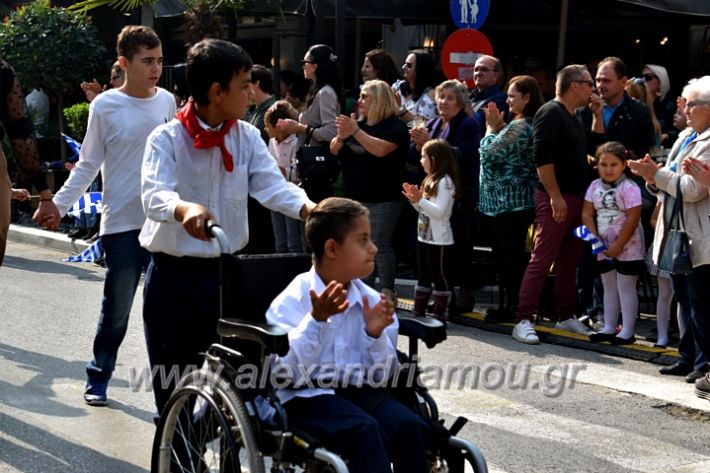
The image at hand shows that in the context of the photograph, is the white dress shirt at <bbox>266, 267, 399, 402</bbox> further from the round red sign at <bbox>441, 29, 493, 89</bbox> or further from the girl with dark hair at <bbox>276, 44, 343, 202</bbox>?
the round red sign at <bbox>441, 29, 493, 89</bbox>

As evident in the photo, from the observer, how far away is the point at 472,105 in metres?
10.8

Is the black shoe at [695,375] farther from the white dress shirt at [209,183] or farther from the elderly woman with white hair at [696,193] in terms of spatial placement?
the white dress shirt at [209,183]

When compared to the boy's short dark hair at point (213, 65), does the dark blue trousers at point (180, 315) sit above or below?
below

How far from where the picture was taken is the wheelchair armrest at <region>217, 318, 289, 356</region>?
414 cm

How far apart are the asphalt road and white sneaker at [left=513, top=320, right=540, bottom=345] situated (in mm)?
77

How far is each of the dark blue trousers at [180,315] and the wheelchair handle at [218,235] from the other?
2.16ft

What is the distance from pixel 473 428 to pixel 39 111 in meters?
14.1

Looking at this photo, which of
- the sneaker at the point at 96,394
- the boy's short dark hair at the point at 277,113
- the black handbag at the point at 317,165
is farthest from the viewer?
the boy's short dark hair at the point at 277,113

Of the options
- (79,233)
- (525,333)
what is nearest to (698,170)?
(525,333)

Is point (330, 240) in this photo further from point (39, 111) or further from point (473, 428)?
point (39, 111)

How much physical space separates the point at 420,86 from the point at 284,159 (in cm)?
147

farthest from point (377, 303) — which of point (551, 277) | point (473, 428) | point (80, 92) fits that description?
point (80, 92)

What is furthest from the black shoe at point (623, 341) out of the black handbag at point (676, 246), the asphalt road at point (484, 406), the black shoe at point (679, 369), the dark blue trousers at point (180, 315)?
the dark blue trousers at point (180, 315)

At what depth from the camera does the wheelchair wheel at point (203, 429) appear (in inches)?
166
